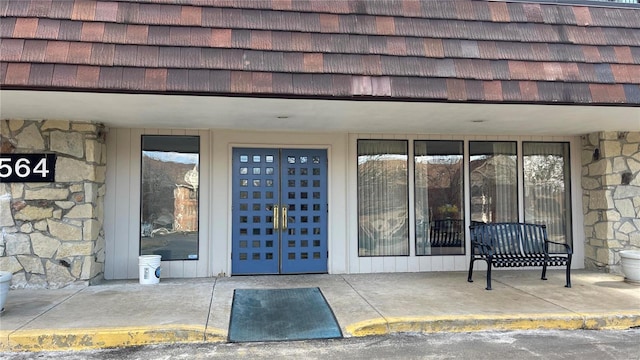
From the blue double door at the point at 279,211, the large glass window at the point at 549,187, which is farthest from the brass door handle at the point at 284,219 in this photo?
the large glass window at the point at 549,187

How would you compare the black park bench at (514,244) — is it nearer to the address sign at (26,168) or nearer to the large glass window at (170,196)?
the large glass window at (170,196)

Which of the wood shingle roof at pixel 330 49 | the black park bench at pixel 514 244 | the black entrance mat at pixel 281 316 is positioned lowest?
the black entrance mat at pixel 281 316

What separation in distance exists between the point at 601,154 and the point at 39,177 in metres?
8.83

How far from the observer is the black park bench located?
657 cm

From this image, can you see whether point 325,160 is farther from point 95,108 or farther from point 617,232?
point 617,232

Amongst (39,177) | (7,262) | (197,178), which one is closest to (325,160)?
(197,178)

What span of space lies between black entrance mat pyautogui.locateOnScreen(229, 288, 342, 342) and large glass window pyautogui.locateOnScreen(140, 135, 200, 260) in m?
1.55

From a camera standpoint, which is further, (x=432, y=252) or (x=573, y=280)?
(x=432, y=252)

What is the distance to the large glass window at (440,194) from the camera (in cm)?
769

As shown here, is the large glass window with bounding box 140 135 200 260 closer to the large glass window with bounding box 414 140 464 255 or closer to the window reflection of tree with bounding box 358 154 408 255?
the window reflection of tree with bounding box 358 154 408 255

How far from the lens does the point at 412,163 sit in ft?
25.2

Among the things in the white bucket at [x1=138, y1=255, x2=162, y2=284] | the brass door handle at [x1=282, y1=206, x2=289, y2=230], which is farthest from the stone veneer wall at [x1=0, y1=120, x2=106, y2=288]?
the brass door handle at [x1=282, y1=206, x2=289, y2=230]

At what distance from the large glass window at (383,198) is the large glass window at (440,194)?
0.26 meters

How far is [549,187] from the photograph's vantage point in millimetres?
7988
